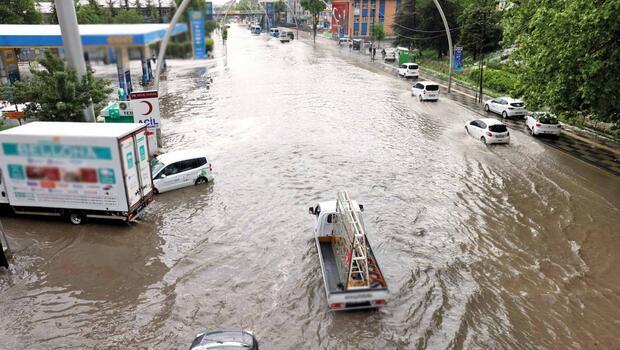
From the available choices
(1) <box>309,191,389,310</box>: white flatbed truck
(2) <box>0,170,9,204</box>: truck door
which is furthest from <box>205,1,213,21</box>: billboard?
(2) <box>0,170,9,204</box>: truck door

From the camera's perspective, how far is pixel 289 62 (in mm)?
65125

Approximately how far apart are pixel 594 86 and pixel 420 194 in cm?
886

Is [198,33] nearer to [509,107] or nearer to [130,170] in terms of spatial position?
[130,170]

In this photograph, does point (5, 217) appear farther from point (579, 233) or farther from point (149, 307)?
point (579, 233)

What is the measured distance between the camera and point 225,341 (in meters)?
10.2

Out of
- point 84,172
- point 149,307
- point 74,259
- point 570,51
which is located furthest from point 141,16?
point 570,51

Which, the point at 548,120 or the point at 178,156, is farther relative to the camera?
the point at 548,120

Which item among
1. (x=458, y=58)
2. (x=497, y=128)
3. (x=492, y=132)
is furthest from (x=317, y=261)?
(x=458, y=58)

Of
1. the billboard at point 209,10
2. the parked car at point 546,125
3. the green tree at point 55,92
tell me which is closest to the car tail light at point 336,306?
the billboard at point 209,10

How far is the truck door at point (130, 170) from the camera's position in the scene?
1570 centimetres

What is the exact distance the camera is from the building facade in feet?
331

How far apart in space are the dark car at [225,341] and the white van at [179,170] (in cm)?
1073

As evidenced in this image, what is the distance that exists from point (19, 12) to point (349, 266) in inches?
2446

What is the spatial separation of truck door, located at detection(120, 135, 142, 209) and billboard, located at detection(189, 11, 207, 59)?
12.4ft
